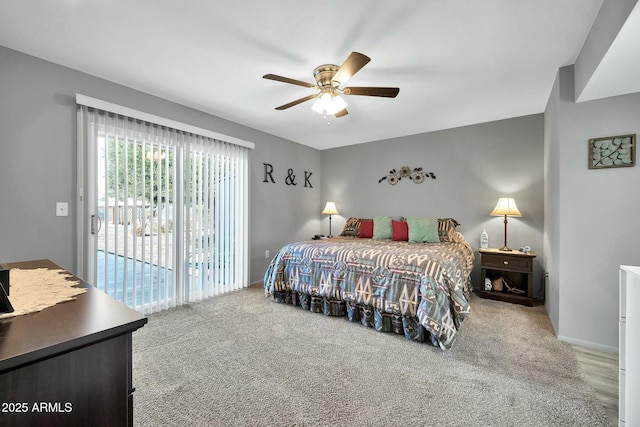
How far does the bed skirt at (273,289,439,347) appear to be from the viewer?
7.95 ft

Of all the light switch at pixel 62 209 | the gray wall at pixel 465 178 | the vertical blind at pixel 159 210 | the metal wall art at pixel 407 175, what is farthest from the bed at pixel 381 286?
the light switch at pixel 62 209

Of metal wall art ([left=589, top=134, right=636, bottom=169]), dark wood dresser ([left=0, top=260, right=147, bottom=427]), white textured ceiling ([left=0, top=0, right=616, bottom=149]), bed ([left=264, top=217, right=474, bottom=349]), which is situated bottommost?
bed ([left=264, top=217, right=474, bottom=349])

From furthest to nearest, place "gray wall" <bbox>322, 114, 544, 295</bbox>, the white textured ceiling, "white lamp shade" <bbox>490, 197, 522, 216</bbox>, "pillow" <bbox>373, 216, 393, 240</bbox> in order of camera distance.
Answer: "pillow" <bbox>373, 216, 393, 240</bbox> → "gray wall" <bbox>322, 114, 544, 295</bbox> → "white lamp shade" <bbox>490, 197, 522, 216</bbox> → the white textured ceiling

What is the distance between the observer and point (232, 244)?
12.7ft

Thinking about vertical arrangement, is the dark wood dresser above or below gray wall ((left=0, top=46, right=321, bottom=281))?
below

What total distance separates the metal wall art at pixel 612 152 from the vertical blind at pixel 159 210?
3.75 m

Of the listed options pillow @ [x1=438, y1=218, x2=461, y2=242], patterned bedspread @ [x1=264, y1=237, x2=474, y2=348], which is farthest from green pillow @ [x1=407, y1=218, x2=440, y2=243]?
patterned bedspread @ [x1=264, y1=237, x2=474, y2=348]

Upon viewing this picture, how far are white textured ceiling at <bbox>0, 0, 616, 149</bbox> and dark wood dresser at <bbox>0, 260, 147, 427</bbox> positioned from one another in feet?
6.05

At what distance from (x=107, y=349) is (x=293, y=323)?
83.8 inches

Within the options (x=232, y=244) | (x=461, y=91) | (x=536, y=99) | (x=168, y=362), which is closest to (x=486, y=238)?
(x=536, y=99)

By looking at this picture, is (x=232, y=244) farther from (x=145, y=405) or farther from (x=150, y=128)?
(x=145, y=405)

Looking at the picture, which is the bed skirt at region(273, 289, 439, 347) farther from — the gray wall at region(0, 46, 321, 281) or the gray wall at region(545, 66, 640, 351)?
the gray wall at region(0, 46, 321, 281)

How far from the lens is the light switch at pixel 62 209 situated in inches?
94.3

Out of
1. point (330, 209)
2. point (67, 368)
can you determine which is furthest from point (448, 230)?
point (67, 368)
